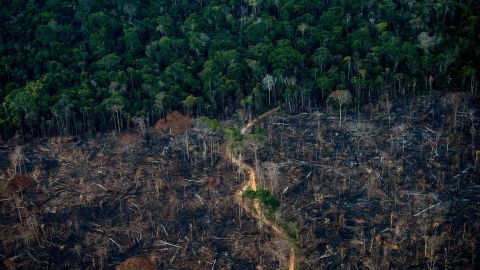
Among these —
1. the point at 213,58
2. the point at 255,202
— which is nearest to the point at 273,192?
the point at 255,202

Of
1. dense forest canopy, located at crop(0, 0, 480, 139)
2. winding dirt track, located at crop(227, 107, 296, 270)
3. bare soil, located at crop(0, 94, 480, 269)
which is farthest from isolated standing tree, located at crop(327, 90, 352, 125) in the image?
winding dirt track, located at crop(227, 107, 296, 270)

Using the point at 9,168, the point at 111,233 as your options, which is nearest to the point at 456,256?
the point at 111,233

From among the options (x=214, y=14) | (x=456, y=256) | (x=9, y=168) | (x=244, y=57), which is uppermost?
(x=214, y=14)

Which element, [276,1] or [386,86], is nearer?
[386,86]

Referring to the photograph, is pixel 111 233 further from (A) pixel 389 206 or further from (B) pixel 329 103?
(B) pixel 329 103

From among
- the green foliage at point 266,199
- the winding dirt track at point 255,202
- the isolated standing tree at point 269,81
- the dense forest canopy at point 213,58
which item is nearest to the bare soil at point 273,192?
the winding dirt track at point 255,202

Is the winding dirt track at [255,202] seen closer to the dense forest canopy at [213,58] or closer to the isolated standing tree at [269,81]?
the isolated standing tree at [269,81]

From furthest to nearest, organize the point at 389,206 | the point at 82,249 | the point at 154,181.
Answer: the point at 154,181 → the point at 389,206 → the point at 82,249

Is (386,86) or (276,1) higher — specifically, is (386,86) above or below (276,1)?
below

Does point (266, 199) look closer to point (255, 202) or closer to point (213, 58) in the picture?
point (255, 202)
